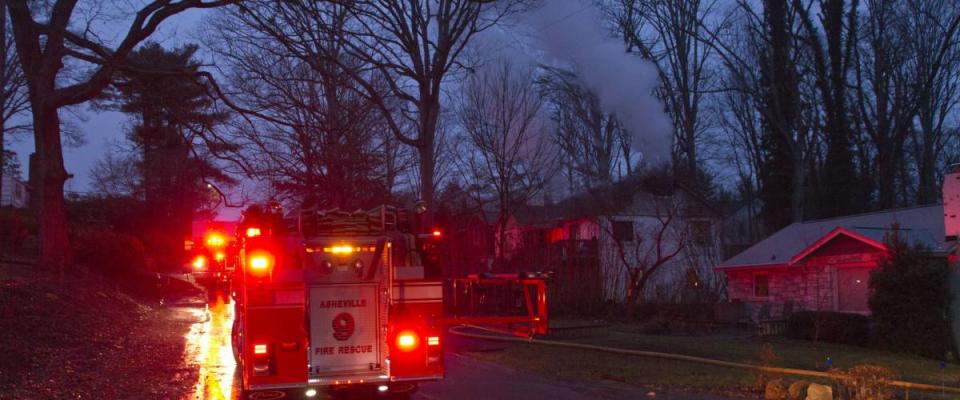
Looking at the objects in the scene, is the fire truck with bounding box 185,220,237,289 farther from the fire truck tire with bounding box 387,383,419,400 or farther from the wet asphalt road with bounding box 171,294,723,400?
the fire truck tire with bounding box 387,383,419,400

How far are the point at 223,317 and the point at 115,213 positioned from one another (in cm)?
2205

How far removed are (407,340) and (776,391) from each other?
15.7 feet

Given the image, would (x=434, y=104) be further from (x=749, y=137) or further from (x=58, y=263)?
(x=749, y=137)

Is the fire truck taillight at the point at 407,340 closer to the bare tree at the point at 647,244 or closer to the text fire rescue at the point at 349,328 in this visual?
the text fire rescue at the point at 349,328

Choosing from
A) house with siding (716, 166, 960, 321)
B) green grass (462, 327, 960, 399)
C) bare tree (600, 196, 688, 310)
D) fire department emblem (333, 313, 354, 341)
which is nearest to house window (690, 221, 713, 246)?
bare tree (600, 196, 688, 310)

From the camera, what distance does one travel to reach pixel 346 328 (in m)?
10.1

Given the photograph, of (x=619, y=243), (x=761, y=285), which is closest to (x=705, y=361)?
(x=619, y=243)

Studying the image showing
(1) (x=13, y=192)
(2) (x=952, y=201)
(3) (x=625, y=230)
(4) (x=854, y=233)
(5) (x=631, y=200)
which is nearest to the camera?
(2) (x=952, y=201)

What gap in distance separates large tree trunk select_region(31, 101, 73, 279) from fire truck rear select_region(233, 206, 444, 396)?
11.4 metres

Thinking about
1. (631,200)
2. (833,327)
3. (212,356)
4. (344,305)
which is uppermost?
(631,200)

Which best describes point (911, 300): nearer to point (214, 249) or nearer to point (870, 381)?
point (870, 381)

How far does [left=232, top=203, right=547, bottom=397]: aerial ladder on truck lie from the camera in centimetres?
959

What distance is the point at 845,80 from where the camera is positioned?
4238 centimetres

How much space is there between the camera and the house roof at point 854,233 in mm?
24344
